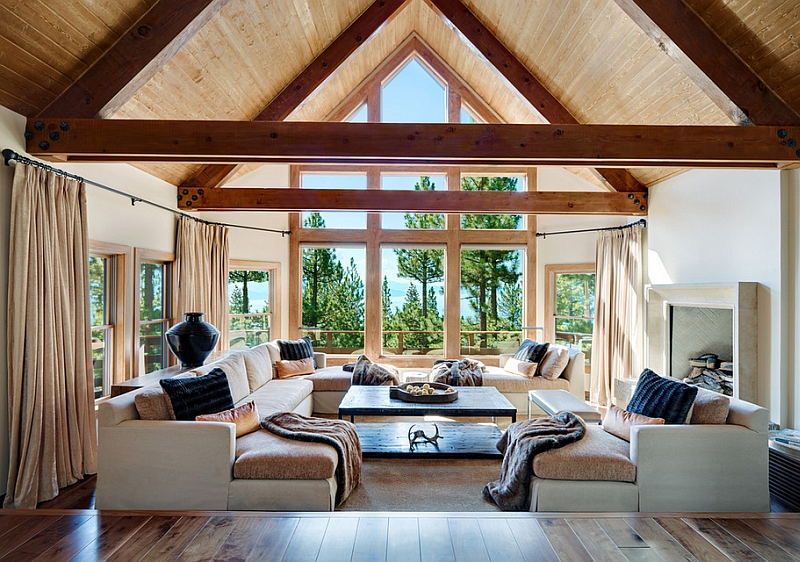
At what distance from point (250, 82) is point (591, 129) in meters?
3.44

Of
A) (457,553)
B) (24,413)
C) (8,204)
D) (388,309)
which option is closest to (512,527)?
(457,553)

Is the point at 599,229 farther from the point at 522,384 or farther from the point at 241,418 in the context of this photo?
the point at 241,418

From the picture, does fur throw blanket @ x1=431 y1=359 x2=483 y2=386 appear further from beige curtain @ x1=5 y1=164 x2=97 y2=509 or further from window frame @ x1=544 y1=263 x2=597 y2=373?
beige curtain @ x1=5 y1=164 x2=97 y2=509

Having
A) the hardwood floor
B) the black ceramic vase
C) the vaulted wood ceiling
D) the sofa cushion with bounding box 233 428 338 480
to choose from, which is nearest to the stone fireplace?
the vaulted wood ceiling

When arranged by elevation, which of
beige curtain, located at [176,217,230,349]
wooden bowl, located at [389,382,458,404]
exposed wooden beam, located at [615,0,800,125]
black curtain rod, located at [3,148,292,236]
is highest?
exposed wooden beam, located at [615,0,800,125]

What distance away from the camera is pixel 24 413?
11.1 feet

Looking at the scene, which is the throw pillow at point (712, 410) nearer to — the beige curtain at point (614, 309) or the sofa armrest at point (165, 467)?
the sofa armrest at point (165, 467)

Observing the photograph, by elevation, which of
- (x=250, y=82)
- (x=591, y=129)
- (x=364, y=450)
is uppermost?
(x=250, y=82)

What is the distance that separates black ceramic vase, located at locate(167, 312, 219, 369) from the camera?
179 inches

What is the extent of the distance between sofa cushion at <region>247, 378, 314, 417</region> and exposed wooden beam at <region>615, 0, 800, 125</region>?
4.13m

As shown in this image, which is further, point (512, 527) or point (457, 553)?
point (512, 527)

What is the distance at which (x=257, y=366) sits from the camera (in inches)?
211

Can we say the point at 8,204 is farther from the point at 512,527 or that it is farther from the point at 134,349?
the point at 512,527

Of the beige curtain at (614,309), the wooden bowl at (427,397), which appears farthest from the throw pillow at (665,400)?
the beige curtain at (614,309)
